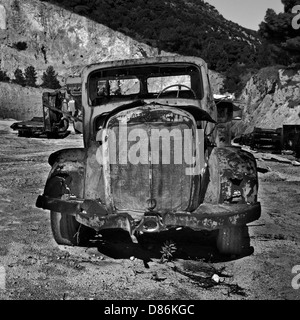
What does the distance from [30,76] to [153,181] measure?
44.4m

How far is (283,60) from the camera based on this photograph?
104 ft

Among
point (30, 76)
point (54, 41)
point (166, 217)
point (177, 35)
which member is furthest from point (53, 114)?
point (177, 35)

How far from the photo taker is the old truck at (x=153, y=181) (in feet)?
13.4

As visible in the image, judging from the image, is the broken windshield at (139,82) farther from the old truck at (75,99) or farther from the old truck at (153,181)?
the old truck at (153,181)

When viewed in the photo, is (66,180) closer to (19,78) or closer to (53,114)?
(53,114)

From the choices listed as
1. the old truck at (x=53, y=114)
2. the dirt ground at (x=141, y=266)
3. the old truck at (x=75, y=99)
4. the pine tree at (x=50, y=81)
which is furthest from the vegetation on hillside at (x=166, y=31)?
the dirt ground at (x=141, y=266)

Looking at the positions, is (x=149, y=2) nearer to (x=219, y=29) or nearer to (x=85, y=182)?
(x=219, y=29)

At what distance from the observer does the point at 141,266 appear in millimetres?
4375

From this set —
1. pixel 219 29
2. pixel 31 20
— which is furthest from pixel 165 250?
pixel 219 29

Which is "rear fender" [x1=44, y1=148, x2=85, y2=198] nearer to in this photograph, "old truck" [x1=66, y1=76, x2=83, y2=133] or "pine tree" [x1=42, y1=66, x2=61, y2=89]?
"old truck" [x1=66, y1=76, x2=83, y2=133]

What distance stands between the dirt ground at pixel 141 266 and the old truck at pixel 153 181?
0.98 ft

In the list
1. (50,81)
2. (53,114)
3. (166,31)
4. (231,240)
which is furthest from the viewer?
(166,31)

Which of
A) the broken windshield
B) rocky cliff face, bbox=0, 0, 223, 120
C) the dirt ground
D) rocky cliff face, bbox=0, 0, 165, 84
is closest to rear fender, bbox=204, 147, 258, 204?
the dirt ground

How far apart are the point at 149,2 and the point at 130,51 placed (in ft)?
58.2
